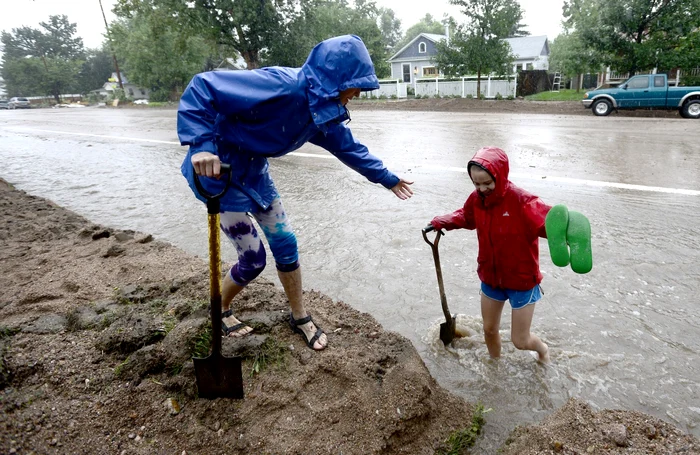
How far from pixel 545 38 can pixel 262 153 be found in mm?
51259

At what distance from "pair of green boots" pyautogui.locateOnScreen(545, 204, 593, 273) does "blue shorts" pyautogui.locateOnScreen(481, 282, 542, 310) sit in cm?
39

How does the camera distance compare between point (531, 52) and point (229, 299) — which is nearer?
point (229, 299)

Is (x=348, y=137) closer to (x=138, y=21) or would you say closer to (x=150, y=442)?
(x=150, y=442)

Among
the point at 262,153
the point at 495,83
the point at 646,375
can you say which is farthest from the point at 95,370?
the point at 495,83

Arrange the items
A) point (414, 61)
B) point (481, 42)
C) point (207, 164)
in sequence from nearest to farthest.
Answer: point (207, 164) → point (481, 42) → point (414, 61)

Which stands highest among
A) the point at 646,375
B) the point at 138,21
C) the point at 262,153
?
the point at 138,21

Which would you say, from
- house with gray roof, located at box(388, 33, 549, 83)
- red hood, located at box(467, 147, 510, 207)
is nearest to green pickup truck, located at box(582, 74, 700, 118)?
red hood, located at box(467, 147, 510, 207)

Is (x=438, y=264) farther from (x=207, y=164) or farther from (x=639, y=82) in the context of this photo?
(x=639, y=82)

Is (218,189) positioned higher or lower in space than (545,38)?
lower

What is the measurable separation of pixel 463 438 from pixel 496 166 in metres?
1.51

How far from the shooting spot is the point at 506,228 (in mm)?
2604

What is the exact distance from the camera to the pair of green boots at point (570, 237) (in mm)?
2303

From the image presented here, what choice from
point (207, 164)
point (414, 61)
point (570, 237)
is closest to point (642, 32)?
point (570, 237)

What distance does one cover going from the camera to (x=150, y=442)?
7.18 ft
